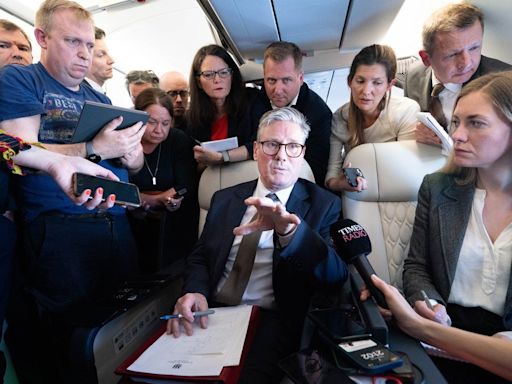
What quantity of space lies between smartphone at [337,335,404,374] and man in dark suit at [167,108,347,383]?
334 millimetres

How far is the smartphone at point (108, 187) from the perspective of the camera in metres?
1.13

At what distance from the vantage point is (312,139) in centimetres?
220

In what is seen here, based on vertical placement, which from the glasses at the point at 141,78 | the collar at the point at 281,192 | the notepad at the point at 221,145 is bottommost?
the collar at the point at 281,192

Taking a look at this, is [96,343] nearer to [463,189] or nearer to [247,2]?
[463,189]

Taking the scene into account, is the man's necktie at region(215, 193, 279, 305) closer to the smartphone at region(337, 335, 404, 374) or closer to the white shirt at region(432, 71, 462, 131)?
the smartphone at region(337, 335, 404, 374)

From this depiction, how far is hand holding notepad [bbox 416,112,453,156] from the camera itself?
60.8 inches

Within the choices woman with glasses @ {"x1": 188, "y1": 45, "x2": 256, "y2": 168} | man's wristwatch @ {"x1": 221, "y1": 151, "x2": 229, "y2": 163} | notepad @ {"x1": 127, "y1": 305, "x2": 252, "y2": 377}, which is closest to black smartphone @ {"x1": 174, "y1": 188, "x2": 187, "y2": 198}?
woman with glasses @ {"x1": 188, "y1": 45, "x2": 256, "y2": 168}

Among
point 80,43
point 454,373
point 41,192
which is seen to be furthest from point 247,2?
point 454,373

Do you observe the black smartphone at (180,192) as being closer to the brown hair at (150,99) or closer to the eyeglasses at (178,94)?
the brown hair at (150,99)

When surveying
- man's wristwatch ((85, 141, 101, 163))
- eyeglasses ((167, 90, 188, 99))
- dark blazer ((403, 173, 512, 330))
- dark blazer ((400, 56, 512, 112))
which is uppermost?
eyeglasses ((167, 90, 188, 99))

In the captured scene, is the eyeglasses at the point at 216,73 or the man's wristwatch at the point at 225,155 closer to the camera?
the man's wristwatch at the point at 225,155

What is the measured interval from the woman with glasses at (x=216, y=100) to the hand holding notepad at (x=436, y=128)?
1045 millimetres

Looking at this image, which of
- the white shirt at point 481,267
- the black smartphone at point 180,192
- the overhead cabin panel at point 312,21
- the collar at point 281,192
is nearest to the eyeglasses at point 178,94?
the overhead cabin panel at point 312,21

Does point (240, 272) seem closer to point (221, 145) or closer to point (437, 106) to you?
point (221, 145)
